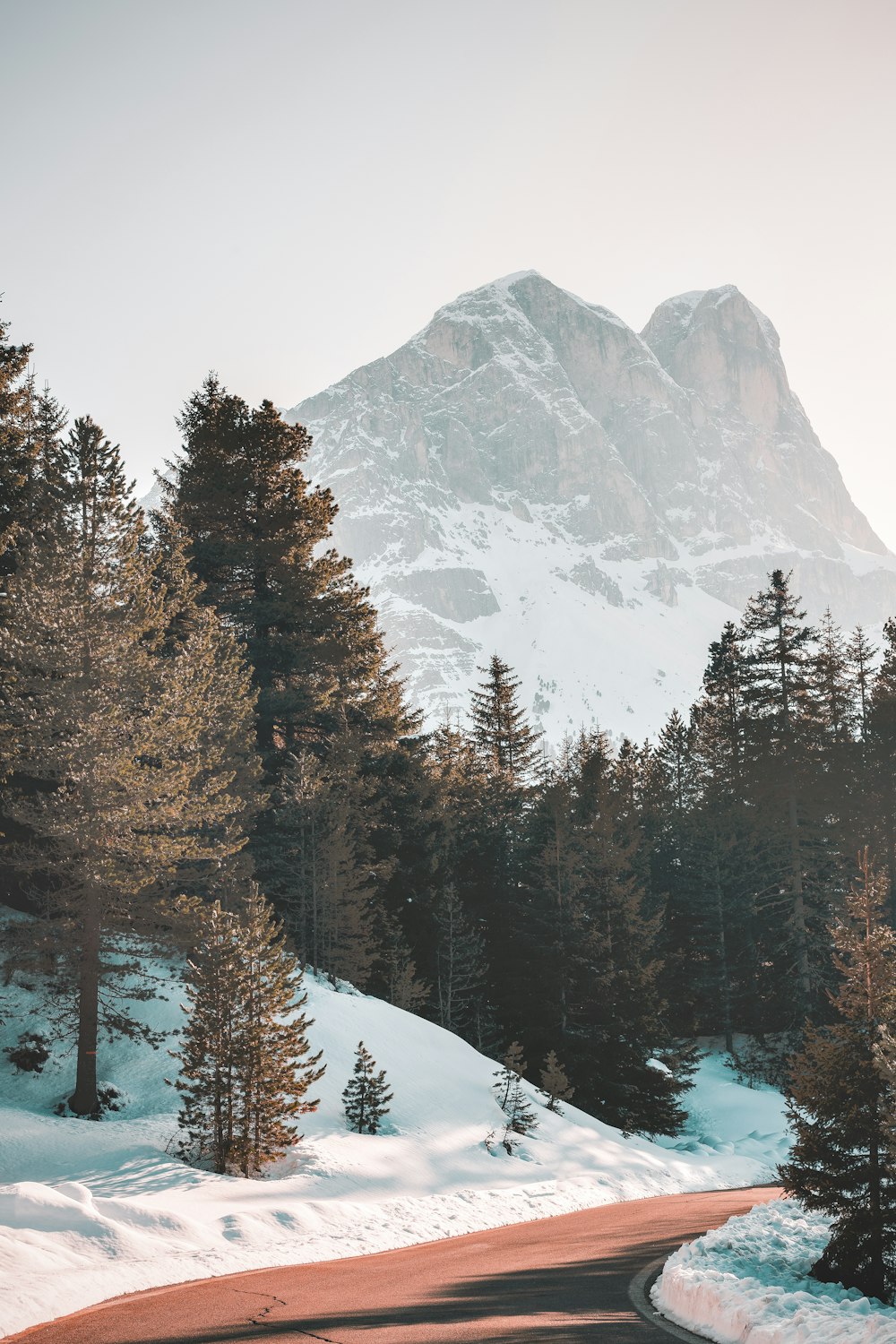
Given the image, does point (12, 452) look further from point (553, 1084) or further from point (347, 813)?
point (553, 1084)

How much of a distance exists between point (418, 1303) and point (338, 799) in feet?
67.8

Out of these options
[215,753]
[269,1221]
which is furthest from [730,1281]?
[215,753]

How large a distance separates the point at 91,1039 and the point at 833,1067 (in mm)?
13480

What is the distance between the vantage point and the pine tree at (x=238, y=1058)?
17172 mm

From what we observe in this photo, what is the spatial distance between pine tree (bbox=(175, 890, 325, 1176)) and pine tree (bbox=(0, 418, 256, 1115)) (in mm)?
2772

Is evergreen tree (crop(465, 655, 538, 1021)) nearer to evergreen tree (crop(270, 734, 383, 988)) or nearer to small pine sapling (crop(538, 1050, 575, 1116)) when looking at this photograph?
evergreen tree (crop(270, 734, 383, 988))

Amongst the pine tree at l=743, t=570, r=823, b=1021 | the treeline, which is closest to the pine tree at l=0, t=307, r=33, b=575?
the treeline

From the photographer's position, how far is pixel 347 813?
30.2m

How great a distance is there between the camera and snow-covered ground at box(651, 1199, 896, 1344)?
8836 mm

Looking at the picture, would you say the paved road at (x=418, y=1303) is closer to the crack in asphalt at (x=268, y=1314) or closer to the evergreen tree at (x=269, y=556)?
the crack in asphalt at (x=268, y=1314)

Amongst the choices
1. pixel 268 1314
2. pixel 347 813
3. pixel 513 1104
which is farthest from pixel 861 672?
pixel 268 1314

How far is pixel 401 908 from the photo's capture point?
3706 cm

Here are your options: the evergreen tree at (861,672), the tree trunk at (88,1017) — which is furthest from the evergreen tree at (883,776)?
the tree trunk at (88,1017)

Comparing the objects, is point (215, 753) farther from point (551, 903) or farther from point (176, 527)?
point (551, 903)
